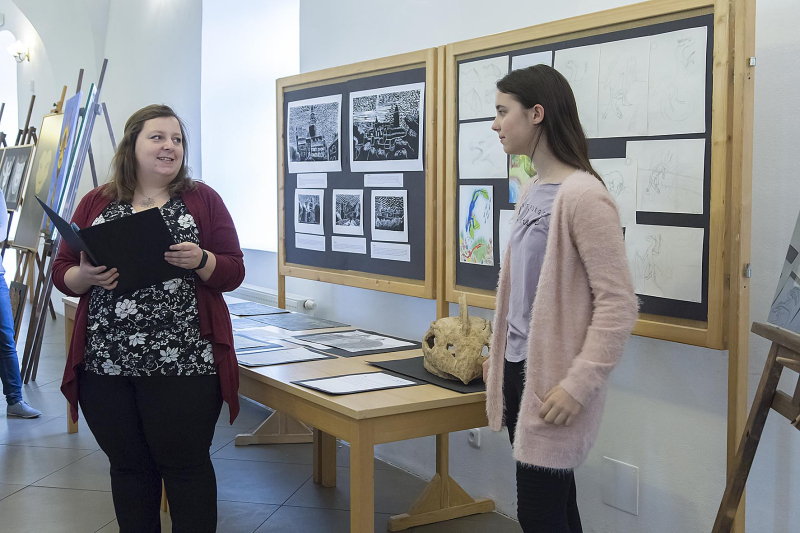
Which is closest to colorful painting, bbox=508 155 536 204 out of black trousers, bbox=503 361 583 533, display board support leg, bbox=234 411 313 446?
black trousers, bbox=503 361 583 533

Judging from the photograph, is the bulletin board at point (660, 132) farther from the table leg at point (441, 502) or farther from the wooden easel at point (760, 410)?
the table leg at point (441, 502)

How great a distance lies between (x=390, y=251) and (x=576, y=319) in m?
1.58

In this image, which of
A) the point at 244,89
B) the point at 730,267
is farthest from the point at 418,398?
the point at 244,89

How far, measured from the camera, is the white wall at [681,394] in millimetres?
2129

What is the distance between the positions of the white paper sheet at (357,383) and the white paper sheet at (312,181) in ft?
4.23

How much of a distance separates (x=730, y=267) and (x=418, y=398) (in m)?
0.92

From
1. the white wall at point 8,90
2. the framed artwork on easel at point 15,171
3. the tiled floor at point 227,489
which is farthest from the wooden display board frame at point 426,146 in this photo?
the white wall at point 8,90

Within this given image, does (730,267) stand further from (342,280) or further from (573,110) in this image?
(342,280)

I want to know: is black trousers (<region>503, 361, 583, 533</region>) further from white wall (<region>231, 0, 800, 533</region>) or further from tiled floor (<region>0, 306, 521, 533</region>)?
tiled floor (<region>0, 306, 521, 533</region>)

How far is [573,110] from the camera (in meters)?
1.76

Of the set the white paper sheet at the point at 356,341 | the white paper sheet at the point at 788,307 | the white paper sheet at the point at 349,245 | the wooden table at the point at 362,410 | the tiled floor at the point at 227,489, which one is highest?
the white paper sheet at the point at 349,245

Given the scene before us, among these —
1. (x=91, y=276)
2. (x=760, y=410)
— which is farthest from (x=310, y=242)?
(x=760, y=410)

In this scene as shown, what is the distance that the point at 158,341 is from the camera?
2.15 m

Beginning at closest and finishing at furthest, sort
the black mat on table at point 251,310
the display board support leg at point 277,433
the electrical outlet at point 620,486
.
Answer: the electrical outlet at point 620,486
the black mat on table at point 251,310
the display board support leg at point 277,433
